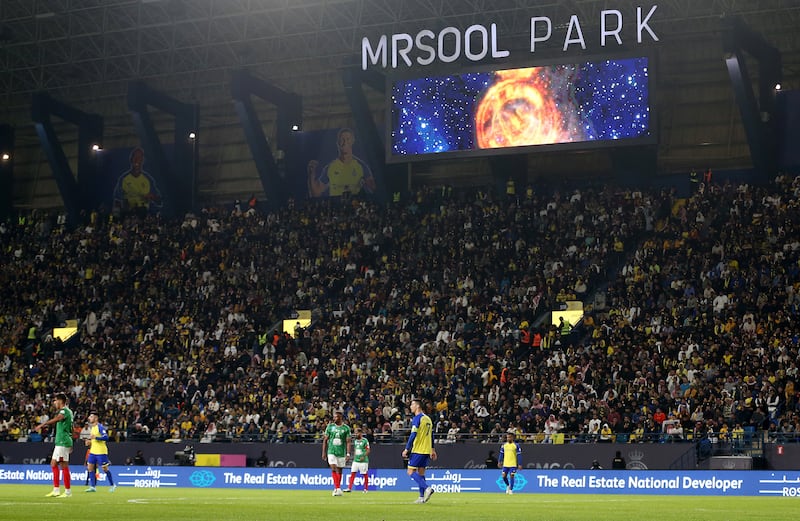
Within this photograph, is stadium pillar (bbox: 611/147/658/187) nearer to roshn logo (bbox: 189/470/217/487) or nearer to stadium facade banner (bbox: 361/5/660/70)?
stadium facade banner (bbox: 361/5/660/70)

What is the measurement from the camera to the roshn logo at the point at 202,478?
40594 mm

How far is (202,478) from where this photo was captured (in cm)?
4078

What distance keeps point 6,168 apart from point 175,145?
37.9 feet

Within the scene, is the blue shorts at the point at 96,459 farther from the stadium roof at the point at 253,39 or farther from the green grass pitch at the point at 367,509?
the stadium roof at the point at 253,39

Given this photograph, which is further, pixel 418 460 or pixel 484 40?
pixel 484 40

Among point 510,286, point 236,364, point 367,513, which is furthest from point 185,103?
point 367,513

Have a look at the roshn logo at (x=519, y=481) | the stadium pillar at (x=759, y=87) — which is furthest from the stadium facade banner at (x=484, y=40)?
the roshn logo at (x=519, y=481)

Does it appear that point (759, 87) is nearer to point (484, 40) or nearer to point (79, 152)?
point (484, 40)

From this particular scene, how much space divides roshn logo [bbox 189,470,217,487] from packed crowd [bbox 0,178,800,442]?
11.4ft

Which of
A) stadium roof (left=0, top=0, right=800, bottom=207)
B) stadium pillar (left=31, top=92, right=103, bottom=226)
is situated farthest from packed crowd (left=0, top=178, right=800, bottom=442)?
stadium roof (left=0, top=0, right=800, bottom=207)

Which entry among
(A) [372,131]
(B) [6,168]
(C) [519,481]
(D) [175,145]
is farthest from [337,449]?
(B) [6,168]

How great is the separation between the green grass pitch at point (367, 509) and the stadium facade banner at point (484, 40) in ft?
78.6

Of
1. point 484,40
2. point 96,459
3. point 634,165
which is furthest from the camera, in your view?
point 634,165

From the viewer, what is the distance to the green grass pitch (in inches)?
782
